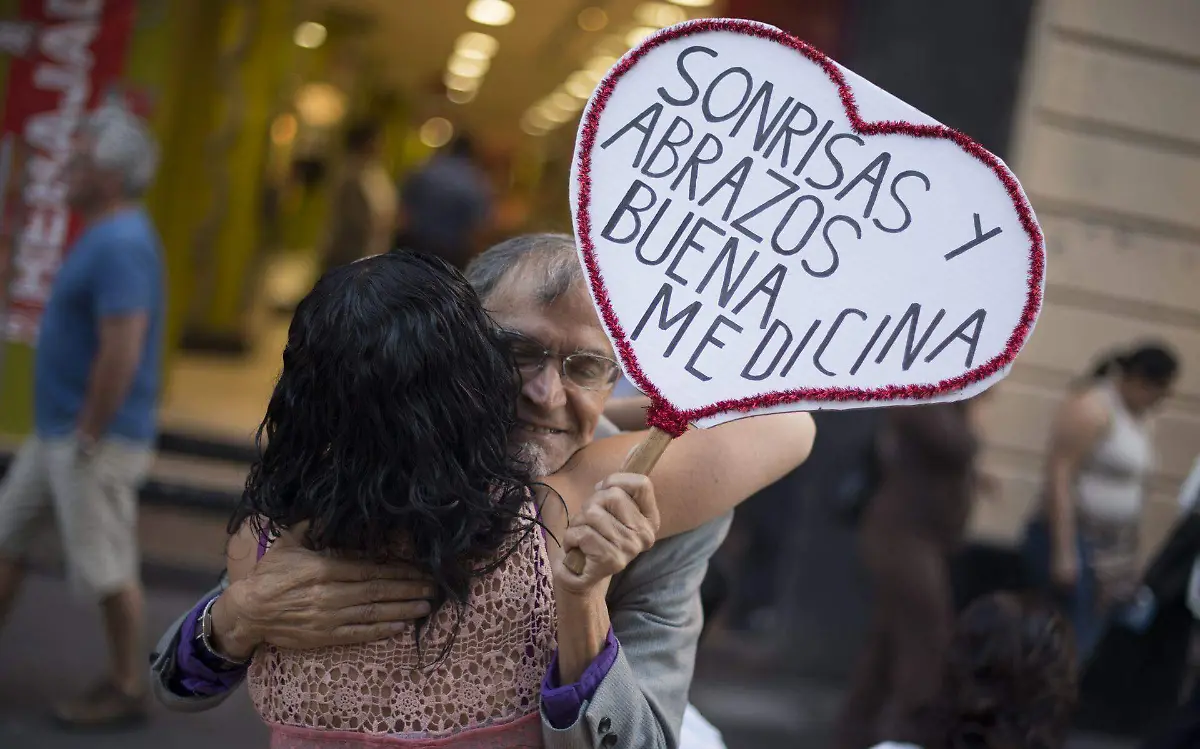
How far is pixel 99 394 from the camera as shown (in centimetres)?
415

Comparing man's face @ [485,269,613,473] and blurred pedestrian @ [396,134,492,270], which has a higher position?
man's face @ [485,269,613,473]

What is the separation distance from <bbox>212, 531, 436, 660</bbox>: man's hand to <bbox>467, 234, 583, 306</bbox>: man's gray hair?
42 centimetres

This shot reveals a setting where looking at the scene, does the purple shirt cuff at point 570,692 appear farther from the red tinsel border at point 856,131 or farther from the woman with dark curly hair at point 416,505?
the red tinsel border at point 856,131

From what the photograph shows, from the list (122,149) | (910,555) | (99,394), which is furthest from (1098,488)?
(122,149)

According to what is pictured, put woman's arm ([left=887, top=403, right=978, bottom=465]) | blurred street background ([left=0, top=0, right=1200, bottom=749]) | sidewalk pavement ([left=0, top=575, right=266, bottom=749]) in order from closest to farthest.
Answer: sidewalk pavement ([left=0, top=575, right=266, bottom=749])
woman's arm ([left=887, top=403, right=978, bottom=465])
blurred street background ([left=0, top=0, right=1200, bottom=749])

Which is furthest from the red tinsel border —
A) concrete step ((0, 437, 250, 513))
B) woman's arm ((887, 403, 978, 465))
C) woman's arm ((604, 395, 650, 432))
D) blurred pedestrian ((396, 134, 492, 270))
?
concrete step ((0, 437, 250, 513))

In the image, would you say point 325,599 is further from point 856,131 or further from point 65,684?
point 65,684

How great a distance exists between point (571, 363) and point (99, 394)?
2979 millimetres

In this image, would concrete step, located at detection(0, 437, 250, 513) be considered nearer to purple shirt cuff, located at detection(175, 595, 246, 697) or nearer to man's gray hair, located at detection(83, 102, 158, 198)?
man's gray hair, located at detection(83, 102, 158, 198)

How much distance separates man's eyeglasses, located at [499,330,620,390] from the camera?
1.60 metres

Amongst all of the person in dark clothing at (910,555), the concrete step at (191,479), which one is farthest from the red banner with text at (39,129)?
the person in dark clothing at (910,555)

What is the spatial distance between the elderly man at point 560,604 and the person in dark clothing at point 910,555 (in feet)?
10.5

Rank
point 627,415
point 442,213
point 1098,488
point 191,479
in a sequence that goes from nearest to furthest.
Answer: point 627,415, point 442,213, point 1098,488, point 191,479

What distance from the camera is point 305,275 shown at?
15438 millimetres
